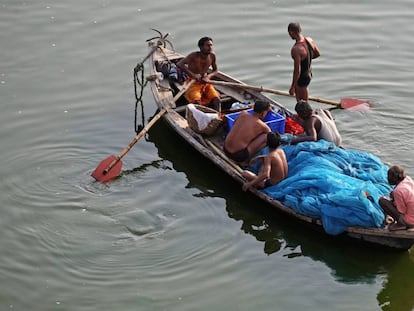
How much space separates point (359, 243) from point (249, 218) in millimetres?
1643

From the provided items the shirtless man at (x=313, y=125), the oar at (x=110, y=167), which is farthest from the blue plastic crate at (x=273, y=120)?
the oar at (x=110, y=167)

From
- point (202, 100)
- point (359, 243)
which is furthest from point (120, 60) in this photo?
point (359, 243)

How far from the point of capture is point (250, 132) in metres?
11.3

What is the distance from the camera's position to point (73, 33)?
16109mm

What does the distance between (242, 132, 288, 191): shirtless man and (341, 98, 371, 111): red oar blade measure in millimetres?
2943

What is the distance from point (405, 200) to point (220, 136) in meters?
3.51

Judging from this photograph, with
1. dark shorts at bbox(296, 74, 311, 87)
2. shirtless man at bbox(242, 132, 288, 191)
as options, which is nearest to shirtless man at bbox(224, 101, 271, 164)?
A: shirtless man at bbox(242, 132, 288, 191)

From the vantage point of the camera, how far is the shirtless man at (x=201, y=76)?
12.9 m

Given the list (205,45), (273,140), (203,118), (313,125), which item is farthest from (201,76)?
(273,140)

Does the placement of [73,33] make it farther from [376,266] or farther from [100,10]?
[376,266]

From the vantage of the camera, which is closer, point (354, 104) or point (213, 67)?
point (213, 67)

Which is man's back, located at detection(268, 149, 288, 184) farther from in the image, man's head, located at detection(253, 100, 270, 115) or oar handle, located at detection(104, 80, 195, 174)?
oar handle, located at detection(104, 80, 195, 174)

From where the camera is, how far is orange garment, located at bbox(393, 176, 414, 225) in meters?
9.66

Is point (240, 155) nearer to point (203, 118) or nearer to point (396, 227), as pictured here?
point (203, 118)
